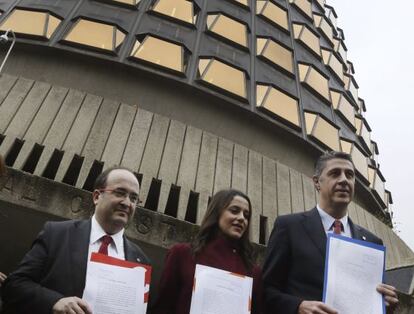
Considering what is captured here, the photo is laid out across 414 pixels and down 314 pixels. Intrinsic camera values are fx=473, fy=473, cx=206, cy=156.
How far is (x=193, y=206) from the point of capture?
992cm

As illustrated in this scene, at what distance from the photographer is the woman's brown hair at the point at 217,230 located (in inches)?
156

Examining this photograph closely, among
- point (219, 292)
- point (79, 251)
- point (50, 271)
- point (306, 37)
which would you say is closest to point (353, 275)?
point (219, 292)

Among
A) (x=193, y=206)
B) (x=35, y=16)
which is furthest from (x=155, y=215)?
(x=35, y=16)

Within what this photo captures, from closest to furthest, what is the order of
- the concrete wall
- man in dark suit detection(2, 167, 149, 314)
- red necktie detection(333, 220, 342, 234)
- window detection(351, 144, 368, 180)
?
man in dark suit detection(2, 167, 149, 314), red necktie detection(333, 220, 342, 234), the concrete wall, window detection(351, 144, 368, 180)

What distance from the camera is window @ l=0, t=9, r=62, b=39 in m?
13.5

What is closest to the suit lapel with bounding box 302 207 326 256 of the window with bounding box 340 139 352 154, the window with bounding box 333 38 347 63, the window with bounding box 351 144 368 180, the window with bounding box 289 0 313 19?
the window with bounding box 340 139 352 154

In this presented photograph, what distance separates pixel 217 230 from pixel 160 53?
1037 cm

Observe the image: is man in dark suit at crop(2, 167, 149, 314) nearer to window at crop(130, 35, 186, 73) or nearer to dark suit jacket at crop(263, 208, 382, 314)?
dark suit jacket at crop(263, 208, 382, 314)

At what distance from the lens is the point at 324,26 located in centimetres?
2320

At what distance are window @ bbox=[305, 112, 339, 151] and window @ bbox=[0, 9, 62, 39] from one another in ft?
27.4

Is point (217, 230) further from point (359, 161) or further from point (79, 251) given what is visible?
point (359, 161)

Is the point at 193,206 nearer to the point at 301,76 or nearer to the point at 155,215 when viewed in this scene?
the point at 155,215

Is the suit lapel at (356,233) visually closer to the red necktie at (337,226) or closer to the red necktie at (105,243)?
the red necktie at (337,226)

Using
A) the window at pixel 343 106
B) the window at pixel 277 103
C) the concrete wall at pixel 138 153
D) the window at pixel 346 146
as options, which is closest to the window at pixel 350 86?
the window at pixel 343 106
